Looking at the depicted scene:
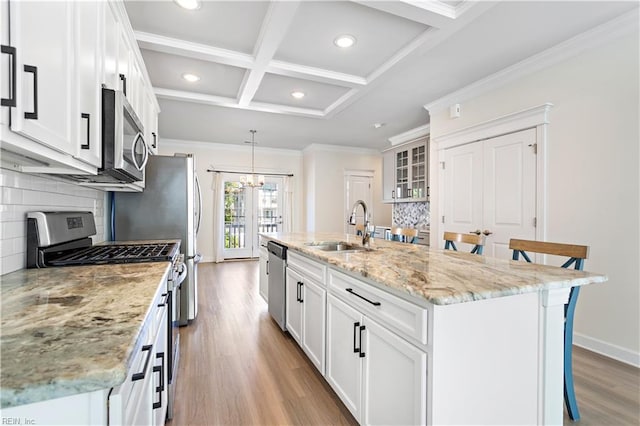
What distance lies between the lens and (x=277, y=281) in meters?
2.88

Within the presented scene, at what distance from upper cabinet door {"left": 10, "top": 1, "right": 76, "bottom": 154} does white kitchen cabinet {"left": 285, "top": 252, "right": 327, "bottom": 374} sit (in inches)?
57.2

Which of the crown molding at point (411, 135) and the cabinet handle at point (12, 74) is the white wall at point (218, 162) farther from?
the cabinet handle at point (12, 74)

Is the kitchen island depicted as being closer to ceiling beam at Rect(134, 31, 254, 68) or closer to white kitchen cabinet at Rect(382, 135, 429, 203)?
ceiling beam at Rect(134, 31, 254, 68)

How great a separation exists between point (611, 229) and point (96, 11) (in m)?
3.69

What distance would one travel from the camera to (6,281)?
1200 mm

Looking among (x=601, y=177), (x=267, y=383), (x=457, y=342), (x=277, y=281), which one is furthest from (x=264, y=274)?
(x=601, y=177)


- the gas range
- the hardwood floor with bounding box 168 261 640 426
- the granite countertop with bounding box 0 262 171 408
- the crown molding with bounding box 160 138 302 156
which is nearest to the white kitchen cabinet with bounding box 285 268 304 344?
the hardwood floor with bounding box 168 261 640 426

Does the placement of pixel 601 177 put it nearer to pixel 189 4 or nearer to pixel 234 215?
pixel 189 4

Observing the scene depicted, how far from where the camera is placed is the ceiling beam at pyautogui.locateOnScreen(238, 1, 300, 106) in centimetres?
211

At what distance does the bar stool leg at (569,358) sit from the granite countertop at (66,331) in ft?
6.59

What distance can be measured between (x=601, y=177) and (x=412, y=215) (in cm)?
314

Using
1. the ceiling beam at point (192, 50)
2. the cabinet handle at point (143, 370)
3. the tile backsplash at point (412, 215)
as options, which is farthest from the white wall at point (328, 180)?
the cabinet handle at point (143, 370)

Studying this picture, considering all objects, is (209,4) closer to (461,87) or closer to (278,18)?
(278,18)

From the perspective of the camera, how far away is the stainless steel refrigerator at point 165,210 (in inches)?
110
